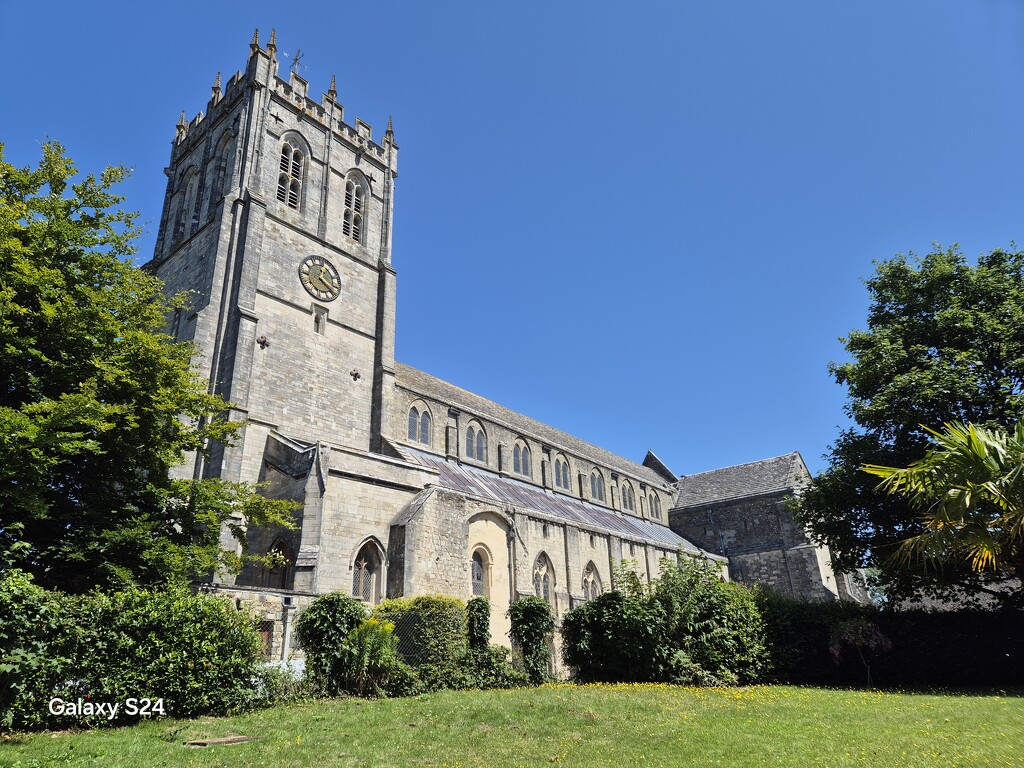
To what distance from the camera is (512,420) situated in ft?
133

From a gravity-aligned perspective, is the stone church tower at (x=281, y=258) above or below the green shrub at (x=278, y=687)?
above

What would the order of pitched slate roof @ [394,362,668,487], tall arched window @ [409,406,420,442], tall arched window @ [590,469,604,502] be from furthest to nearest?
tall arched window @ [590,469,604,502] < pitched slate roof @ [394,362,668,487] < tall arched window @ [409,406,420,442]

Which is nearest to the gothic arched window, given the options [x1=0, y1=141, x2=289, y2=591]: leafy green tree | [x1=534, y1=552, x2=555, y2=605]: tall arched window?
[x1=0, y1=141, x2=289, y2=591]: leafy green tree

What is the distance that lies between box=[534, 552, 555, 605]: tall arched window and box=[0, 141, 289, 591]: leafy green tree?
14616mm

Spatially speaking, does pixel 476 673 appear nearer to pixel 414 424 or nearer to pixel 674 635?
pixel 674 635

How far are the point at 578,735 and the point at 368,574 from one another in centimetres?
1229

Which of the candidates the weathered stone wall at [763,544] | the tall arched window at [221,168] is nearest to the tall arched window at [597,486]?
the weathered stone wall at [763,544]

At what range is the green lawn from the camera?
312 inches

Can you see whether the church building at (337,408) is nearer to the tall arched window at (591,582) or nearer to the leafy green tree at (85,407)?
the tall arched window at (591,582)

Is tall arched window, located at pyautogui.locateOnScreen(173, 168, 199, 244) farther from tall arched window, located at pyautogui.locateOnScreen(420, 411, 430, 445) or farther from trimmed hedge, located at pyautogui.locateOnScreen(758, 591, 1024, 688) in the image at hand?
trimmed hedge, located at pyautogui.locateOnScreen(758, 591, 1024, 688)

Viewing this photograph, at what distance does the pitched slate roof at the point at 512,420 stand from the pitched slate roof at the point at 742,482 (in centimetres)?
233

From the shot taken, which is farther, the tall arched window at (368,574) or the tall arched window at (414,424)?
the tall arched window at (414,424)

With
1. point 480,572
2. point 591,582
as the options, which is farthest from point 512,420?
point 480,572

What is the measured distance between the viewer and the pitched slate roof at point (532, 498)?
28.6 metres
